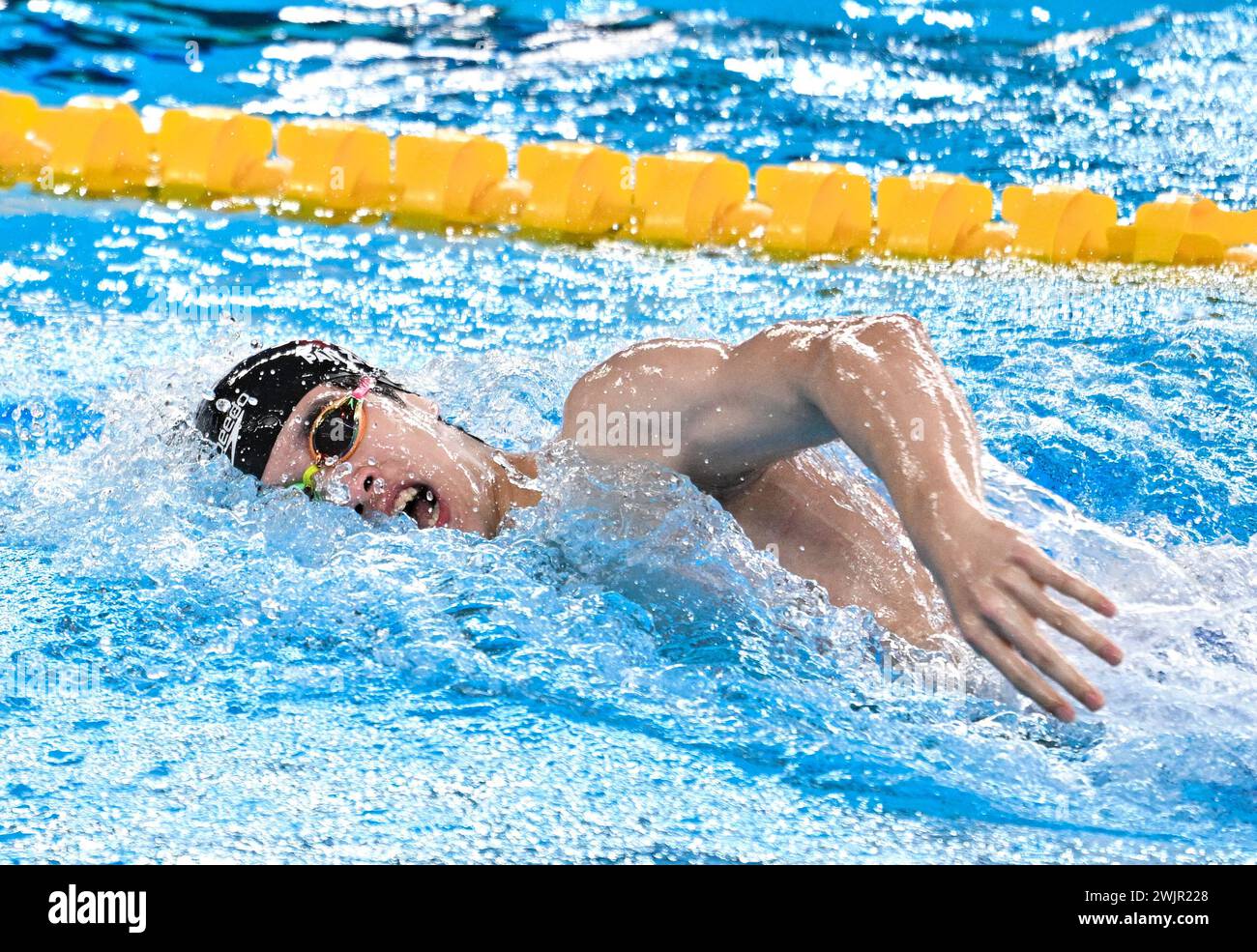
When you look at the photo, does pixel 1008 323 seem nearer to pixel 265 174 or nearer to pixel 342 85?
pixel 265 174

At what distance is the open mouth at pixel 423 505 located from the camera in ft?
7.09

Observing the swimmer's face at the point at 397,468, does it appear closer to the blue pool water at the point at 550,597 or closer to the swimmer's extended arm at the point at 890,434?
the blue pool water at the point at 550,597

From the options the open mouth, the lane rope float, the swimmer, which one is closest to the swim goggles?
the swimmer

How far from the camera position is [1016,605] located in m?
1.34

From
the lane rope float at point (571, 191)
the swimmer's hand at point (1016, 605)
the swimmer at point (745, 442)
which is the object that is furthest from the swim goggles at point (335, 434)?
the lane rope float at point (571, 191)

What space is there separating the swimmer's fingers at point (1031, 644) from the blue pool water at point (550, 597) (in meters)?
0.42

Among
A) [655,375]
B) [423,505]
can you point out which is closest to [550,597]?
[423,505]

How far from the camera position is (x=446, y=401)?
336 cm

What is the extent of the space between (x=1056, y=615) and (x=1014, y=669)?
0.07 metres

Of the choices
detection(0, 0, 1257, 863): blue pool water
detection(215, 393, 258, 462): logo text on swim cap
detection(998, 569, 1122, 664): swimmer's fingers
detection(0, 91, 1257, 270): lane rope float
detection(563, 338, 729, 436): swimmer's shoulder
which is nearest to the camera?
detection(998, 569, 1122, 664): swimmer's fingers

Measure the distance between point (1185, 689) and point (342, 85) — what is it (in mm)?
4728

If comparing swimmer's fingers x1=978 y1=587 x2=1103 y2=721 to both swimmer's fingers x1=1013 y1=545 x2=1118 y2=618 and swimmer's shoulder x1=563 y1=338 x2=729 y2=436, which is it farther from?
swimmer's shoulder x1=563 y1=338 x2=729 y2=436

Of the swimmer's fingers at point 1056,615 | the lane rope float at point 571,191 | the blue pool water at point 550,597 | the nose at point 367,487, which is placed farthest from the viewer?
the lane rope float at point 571,191

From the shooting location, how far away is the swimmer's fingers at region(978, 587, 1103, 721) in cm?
129
